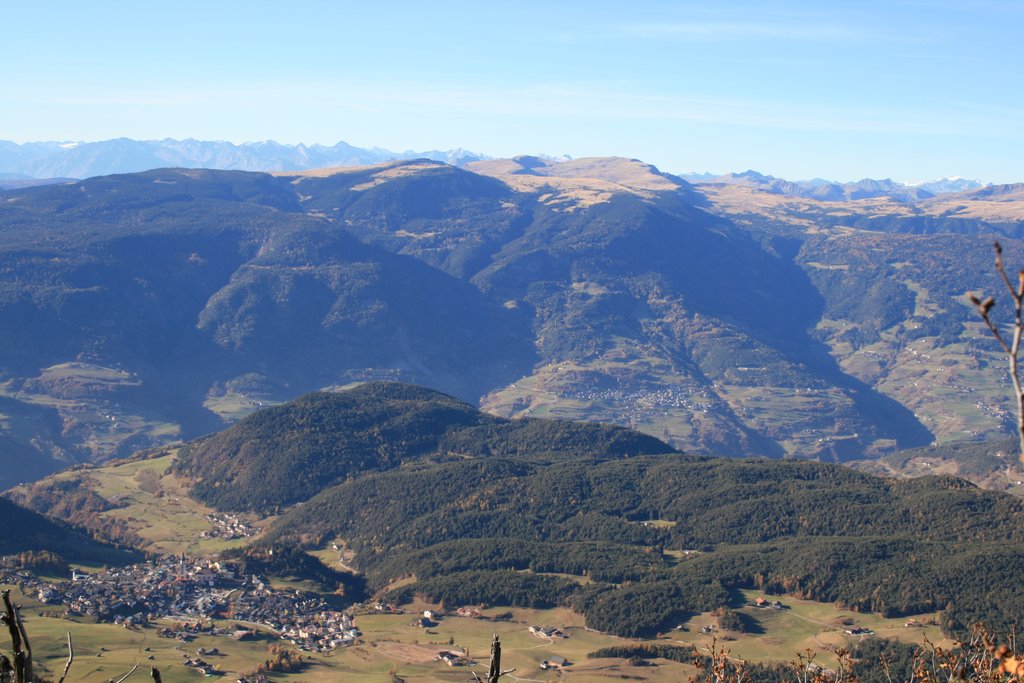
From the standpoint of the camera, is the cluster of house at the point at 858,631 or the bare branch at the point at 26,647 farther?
the cluster of house at the point at 858,631

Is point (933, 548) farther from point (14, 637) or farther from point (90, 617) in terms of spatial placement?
point (14, 637)

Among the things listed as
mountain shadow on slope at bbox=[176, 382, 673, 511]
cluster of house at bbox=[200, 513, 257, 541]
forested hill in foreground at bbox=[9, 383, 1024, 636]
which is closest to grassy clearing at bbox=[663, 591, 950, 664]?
forested hill in foreground at bbox=[9, 383, 1024, 636]

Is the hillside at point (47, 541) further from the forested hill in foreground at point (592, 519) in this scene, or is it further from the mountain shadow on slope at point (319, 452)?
the mountain shadow on slope at point (319, 452)

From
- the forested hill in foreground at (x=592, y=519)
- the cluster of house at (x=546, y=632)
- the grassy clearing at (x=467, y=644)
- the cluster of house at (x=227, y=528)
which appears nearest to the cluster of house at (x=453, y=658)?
the grassy clearing at (x=467, y=644)


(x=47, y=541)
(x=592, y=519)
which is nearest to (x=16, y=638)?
(x=47, y=541)

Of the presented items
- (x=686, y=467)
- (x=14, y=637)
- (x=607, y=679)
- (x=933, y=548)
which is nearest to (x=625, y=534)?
(x=686, y=467)

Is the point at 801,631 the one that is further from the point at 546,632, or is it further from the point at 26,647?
the point at 26,647
